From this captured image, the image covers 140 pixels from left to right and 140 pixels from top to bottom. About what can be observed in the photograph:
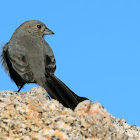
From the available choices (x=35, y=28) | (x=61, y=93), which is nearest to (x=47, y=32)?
A: (x=35, y=28)

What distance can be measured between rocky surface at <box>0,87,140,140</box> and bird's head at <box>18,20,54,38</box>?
146 inches

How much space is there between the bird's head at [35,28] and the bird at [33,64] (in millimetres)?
412

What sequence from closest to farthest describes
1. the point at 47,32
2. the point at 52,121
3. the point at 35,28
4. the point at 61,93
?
the point at 52,121
the point at 61,93
the point at 35,28
the point at 47,32

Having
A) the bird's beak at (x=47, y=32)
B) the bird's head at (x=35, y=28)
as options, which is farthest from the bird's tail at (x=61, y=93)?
the bird's beak at (x=47, y=32)

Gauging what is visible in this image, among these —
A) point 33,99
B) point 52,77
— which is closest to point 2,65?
point 52,77

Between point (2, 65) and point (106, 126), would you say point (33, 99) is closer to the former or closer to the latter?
point (106, 126)

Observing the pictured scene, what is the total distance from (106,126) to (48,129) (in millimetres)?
934

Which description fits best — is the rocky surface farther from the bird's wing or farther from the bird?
the bird's wing

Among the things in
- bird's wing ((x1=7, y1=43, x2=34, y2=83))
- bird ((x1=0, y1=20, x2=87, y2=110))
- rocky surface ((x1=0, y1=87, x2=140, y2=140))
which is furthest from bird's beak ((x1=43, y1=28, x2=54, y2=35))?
rocky surface ((x1=0, y1=87, x2=140, y2=140))

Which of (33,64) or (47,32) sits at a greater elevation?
(47,32)

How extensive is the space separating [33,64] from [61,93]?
103 centimetres

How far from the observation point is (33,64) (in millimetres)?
7102

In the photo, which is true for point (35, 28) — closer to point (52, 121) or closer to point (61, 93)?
point (61, 93)

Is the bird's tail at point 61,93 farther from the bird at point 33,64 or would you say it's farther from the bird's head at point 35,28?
the bird's head at point 35,28
